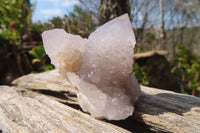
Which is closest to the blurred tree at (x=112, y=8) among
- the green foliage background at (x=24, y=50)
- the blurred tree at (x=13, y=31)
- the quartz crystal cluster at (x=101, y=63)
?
the quartz crystal cluster at (x=101, y=63)

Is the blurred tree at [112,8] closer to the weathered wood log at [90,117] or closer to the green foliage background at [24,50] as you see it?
the weathered wood log at [90,117]

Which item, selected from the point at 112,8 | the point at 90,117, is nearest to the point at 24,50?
the point at 112,8

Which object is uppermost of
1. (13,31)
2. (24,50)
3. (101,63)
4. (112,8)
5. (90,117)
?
(13,31)

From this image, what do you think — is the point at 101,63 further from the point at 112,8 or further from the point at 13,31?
the point at 13,31

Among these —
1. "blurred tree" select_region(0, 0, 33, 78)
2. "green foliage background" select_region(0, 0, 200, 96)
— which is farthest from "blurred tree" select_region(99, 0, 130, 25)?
"blurred tree" select_region(0, 0, 33, 78)

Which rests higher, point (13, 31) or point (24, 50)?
point (13, 31)

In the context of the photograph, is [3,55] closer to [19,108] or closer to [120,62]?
[19,108]
